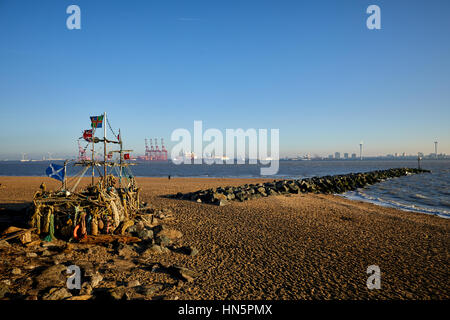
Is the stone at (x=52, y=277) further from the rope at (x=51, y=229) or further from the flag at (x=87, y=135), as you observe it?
the flag at (x=87, y=135)

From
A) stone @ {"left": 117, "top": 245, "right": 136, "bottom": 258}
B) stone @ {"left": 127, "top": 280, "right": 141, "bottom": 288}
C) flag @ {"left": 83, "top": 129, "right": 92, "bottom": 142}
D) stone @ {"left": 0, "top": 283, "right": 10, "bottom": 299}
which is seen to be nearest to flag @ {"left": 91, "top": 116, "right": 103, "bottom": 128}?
flag @ {"left": 83, "top": 129, "right": 92, "bottom": 142}

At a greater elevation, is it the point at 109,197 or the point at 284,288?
the point at 109,197

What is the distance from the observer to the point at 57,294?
6852mm

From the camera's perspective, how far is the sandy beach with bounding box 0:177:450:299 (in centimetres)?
805

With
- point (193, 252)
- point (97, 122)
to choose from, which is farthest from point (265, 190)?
point (97, 122)

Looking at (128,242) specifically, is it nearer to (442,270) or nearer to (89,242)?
(89,242)

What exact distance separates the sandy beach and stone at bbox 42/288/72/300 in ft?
5.47

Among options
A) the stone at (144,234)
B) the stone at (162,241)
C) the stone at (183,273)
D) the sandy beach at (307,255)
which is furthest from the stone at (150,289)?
the stone at (144,234)

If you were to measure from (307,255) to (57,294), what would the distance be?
31.3 ft

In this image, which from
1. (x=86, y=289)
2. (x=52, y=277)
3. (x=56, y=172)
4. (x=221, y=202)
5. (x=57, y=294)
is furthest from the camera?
(x=221, y=202)

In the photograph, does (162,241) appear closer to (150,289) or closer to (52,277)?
(150,289)
